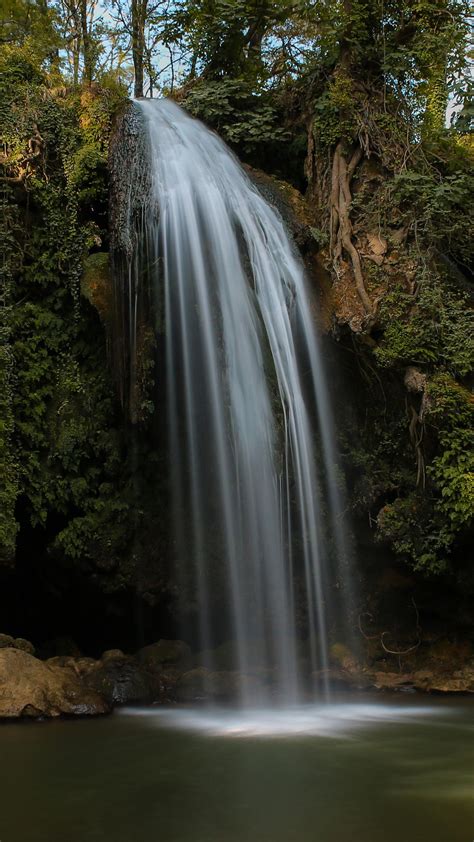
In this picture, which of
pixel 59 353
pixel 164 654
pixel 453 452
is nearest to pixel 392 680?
pixel 164 654

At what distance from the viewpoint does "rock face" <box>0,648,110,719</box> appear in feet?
26.8

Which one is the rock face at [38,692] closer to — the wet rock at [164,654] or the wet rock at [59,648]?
the wet rock at [164,654]

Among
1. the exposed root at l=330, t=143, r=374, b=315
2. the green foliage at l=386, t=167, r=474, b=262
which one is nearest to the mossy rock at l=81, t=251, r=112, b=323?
the exposed root at l=330, t=143, r=374, b=315

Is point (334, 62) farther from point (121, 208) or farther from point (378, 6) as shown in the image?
point (121, 208)

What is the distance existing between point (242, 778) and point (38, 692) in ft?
10.4

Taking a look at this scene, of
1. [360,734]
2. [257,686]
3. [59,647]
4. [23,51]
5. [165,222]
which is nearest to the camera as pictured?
[360,734]

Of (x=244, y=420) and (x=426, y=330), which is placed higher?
(x=426, y=330)

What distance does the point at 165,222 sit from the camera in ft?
34.5

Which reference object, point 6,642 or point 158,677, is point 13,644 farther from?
point 158,677

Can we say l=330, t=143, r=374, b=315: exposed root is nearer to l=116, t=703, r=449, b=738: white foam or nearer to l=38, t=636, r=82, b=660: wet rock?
l=116, t=703, r=449, b=738: white foam

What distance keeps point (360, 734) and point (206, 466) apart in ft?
14.1

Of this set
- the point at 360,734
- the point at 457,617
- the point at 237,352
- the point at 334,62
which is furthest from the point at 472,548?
the point at 334,62

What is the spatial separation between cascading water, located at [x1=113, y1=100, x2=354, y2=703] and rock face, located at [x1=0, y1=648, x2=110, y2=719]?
7.09ft

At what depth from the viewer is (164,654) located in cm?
1076
